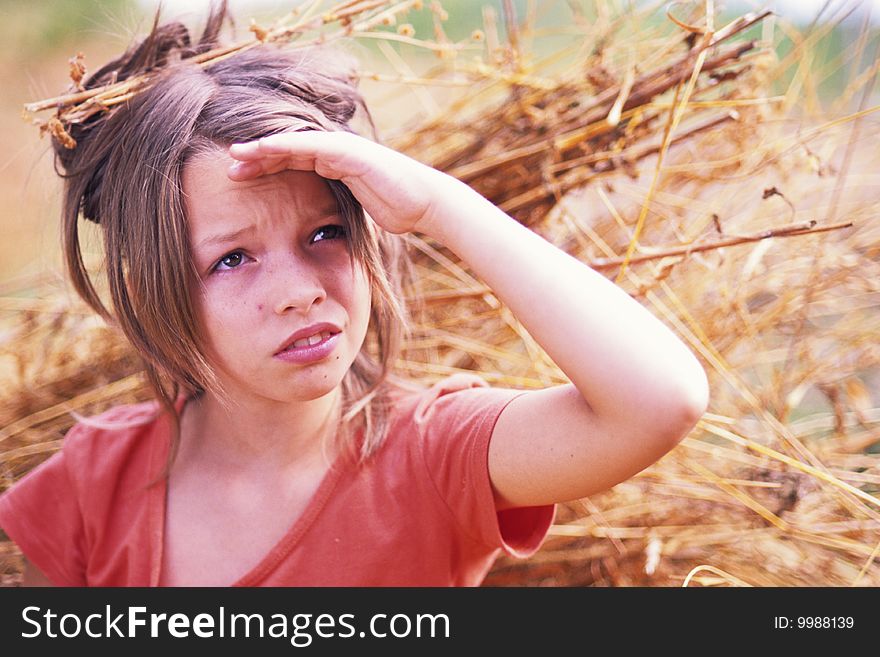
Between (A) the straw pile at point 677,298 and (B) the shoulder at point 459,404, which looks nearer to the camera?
(B) the shoulder at point 459,404

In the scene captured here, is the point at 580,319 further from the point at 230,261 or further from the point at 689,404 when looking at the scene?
the point at 230,261

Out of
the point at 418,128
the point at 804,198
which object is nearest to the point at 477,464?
the point at 418,128

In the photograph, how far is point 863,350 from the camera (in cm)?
131

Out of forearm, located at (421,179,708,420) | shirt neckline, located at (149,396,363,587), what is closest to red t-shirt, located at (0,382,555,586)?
shirt neckline, located at (149,396,363,587)

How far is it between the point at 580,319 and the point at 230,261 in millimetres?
313

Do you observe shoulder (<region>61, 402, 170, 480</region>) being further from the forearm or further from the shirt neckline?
the forearm

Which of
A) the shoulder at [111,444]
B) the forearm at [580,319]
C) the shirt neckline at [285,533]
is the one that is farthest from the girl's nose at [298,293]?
the shoulder at [111,444]

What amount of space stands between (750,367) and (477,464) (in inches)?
29.3

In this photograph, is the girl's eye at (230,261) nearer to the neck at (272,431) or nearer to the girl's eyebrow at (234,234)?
the girl's eyebrow at (234,234)

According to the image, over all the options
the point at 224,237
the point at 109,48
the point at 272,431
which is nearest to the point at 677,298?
the point at 272,431

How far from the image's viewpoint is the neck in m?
0.94

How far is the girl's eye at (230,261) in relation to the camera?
774mm

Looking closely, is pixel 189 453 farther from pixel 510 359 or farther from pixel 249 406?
pixel 510 359

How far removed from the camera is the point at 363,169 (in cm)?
75
